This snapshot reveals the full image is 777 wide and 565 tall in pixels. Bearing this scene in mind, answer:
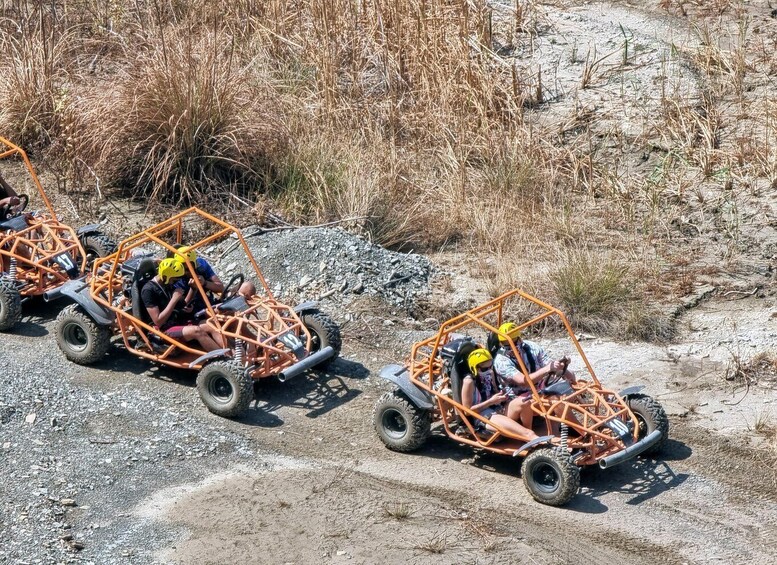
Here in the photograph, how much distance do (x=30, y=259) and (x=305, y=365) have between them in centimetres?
345

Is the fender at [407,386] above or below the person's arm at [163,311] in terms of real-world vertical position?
below

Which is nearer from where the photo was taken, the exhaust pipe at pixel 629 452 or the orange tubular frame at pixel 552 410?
the exhaust pipe at pixel 629 452

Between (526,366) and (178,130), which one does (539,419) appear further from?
(178,130)

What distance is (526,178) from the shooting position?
13664 mm

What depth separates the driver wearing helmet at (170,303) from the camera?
9.95 m

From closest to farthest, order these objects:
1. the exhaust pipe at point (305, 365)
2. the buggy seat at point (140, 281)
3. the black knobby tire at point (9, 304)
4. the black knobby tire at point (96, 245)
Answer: the exhaust pipe at point (305, 365) < the buggy seat at point (140, 281) < the black knobby tire at point (9, 304) < the black knobby tire at point (96, 245)

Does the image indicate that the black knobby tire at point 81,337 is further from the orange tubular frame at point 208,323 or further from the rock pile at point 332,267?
the rock pile at point 332,267

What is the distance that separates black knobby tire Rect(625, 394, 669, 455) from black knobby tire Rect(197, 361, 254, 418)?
3150mm

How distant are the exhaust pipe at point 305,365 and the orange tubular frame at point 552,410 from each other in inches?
35.2

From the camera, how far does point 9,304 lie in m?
10.9

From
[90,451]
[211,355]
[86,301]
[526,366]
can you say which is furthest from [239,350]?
[526,366]

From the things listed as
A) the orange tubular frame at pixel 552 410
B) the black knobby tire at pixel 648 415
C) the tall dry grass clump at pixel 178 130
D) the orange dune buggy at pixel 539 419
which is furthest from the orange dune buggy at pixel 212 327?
the black knobby tire at pixel 648 415

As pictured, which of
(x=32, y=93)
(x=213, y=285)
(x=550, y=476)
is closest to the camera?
(x=550, y=476)

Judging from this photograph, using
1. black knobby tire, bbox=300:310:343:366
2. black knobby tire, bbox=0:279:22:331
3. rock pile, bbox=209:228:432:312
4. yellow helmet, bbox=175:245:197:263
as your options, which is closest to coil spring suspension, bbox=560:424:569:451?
black knobby tire, bbox=300:310:343:366
